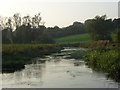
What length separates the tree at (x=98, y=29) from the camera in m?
93.9

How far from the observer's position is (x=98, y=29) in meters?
94.2

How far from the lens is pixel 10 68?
2909cm

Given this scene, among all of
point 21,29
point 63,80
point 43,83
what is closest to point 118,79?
point 63,80

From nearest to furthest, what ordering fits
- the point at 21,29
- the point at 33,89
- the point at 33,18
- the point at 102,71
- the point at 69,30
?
the point at 33,89 → the point at 102,71 → the point at 21,29 → the point at 33,18 → the point at 69,30

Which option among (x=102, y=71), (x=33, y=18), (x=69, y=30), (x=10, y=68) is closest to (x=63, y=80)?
(x=102, y=71)

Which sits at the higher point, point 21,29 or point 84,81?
point 21,29

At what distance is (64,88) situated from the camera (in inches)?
716

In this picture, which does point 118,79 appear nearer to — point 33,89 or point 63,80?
point 63,80

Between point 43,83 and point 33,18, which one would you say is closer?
point 43,83

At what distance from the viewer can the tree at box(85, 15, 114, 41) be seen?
93.9 meters

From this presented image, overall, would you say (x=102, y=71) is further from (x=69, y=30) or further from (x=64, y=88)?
(x=69, y=30)

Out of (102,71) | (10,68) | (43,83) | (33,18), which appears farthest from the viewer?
(33,18)

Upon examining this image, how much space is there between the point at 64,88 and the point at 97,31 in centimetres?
7749

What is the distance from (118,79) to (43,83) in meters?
5.64
